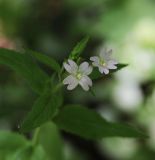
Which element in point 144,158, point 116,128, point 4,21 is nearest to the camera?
point 116,128

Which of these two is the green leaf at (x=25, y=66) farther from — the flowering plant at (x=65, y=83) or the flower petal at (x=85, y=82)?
the flower petal at (x=85, y=82)

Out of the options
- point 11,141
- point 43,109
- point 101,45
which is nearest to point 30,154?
point 11,141

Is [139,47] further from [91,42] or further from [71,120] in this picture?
[71,120]

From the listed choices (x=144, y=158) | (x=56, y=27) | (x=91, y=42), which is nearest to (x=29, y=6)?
(x=56, y=27)

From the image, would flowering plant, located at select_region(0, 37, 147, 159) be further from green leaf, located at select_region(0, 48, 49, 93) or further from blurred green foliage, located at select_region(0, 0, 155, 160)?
blurred green foliage, located at select_region(0, 0, 155, 160)

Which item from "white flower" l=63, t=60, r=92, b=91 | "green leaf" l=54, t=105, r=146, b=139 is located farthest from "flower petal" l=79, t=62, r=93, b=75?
"green leaf" l=54, t=105, r=146, b=139

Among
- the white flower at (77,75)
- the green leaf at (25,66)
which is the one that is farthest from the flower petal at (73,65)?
the green leaf at (25,66)

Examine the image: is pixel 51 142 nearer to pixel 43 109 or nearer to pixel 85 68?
pixel 43 109
